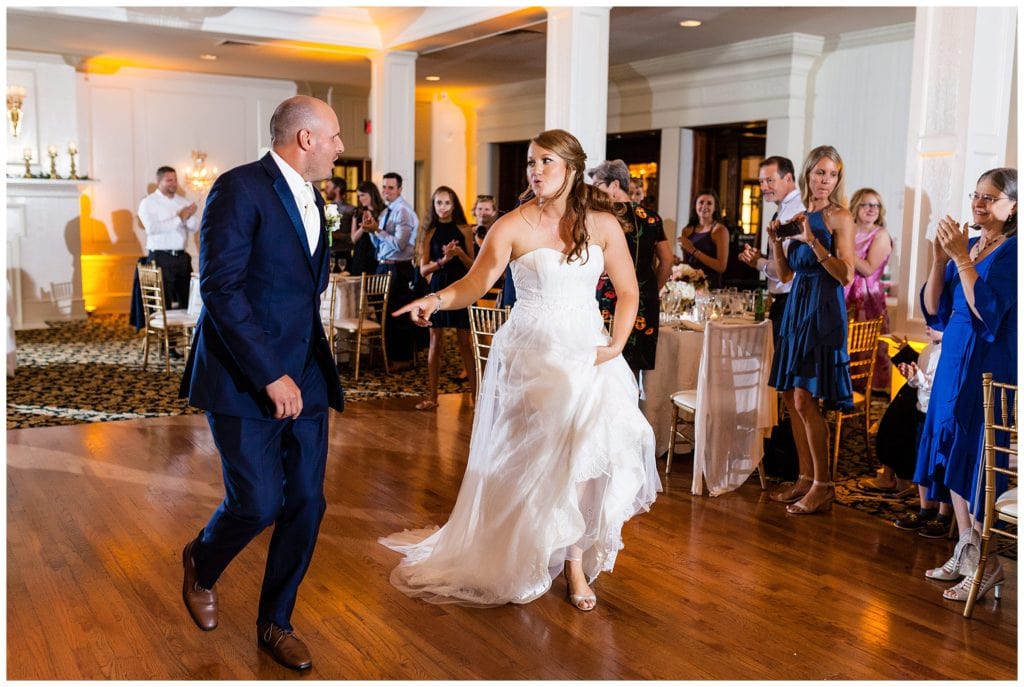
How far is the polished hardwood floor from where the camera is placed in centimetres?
304

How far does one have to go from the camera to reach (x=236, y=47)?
11320 millimetres

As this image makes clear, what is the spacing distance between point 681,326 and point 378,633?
2913mm

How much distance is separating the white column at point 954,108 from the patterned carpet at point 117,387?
4.37ft

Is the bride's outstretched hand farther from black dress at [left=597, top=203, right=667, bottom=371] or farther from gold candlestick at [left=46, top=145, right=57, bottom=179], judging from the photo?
gold candlestick at [left=46, top=145, right=57, bottom=179]

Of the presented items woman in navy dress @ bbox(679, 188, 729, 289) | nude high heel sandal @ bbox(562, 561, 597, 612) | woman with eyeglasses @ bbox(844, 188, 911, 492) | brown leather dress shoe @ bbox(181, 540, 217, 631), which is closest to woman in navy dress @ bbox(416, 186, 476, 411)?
woman in navy dress @ bbox(679, 188, 729, 289)

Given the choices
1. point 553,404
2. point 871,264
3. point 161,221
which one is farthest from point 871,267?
point 161,221

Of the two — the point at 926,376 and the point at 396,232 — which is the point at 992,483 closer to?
the point at 926,376

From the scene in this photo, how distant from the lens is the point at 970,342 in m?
3.82

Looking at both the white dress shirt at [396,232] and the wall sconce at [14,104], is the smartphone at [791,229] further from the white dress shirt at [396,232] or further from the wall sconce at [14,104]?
the wall sconce at [14,104]

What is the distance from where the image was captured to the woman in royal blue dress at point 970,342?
3.65 m

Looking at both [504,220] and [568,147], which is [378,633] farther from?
[568,147]

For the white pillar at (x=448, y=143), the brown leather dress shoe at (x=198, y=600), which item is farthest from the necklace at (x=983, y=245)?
the white pillar at (x=448, y=143)

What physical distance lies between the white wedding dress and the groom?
78 cm

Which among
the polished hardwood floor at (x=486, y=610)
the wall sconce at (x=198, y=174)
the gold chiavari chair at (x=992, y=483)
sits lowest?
the polished hardwood floor at (x=486, y=610)
